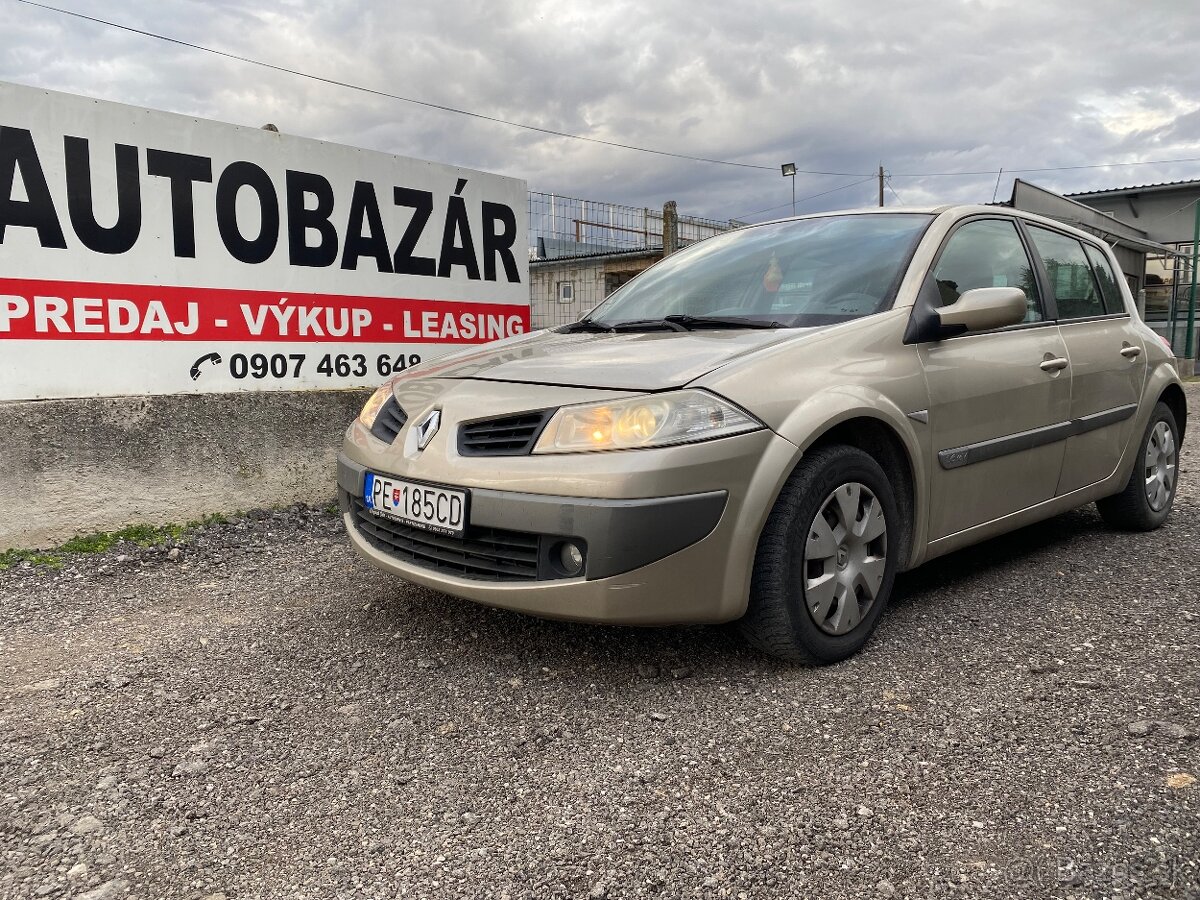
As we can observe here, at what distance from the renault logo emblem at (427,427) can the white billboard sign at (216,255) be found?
2349 mm

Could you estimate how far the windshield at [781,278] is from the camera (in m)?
2.95

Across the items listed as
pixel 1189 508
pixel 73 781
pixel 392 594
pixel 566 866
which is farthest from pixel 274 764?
pixel 1189 508

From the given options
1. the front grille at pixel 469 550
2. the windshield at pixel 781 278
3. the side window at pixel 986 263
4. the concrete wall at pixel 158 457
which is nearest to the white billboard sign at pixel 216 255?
the concrete wall at pixel 158 457

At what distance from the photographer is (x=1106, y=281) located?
13.6 ft

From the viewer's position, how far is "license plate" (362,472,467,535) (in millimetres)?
2428

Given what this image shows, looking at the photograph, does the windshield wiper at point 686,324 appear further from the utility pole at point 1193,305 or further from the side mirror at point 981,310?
the utility pole at point 1193,305

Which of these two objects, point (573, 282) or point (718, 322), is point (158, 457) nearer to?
point (718, 322)

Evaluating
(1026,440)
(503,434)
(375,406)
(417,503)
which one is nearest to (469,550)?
(417,503)

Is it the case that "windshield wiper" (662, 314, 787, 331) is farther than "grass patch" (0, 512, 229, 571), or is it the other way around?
"grass patch" (0, 512, 229, 571)

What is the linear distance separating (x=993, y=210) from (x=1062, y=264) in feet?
1.82

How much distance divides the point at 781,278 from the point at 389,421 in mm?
1530

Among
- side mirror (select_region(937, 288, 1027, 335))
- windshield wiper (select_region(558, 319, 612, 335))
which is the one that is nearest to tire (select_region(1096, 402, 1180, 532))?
side mirror (select_region(937, 288, 1027, 335))

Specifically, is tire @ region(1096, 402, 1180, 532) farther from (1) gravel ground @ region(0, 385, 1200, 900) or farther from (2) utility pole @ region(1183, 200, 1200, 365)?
(2) utility pole @ region(1183, 200, 1200, 365)

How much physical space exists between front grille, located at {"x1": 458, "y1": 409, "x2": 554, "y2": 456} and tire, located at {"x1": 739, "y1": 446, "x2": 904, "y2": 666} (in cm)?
70
